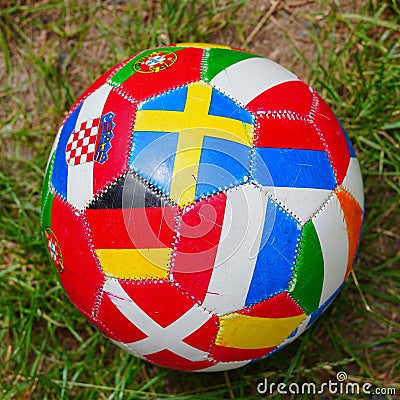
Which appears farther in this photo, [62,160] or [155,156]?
[62,160]

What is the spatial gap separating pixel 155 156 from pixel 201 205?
0.18 metres

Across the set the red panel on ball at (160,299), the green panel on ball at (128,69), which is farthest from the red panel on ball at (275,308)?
the green panel on ball at (128,69)

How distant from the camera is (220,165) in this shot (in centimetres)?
162

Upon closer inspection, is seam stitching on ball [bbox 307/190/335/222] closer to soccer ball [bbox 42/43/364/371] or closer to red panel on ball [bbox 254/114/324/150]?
soccer ball [bbox 42/43/364/371]

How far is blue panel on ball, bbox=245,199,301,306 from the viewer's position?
164cm

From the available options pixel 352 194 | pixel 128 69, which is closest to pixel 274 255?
pixel 352 194

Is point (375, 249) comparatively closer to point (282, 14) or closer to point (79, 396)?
point (282, 14)

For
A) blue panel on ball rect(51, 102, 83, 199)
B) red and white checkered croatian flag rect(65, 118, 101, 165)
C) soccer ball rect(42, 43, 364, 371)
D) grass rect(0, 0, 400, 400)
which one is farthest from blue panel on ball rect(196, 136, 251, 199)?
grass rect(0, 0, 400, 400)

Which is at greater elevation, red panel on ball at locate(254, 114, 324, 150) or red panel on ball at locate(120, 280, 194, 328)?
red panel on ball at locate(254, 114, 324, 150)

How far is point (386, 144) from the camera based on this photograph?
2.51m

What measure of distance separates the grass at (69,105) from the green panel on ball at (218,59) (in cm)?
73

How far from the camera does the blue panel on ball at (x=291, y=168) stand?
1642 mm

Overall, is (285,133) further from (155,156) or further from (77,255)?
(77,255)

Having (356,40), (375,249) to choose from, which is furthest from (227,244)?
(356,40)
